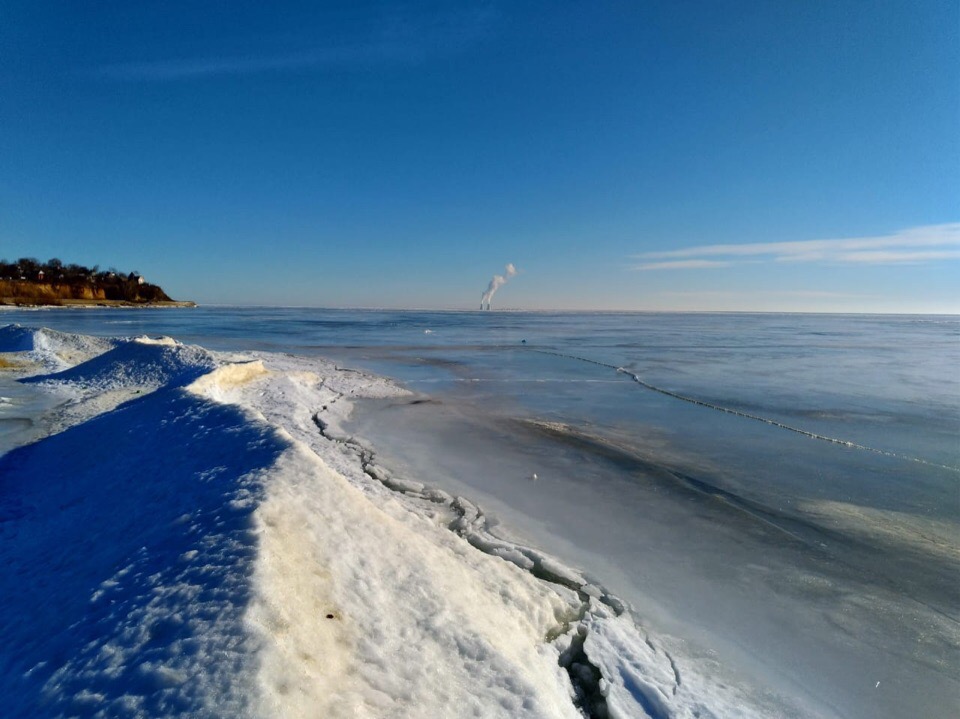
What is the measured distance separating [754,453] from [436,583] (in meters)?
6.98

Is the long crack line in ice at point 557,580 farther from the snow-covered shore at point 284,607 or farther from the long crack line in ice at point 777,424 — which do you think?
the long crack line in ice at point 777,424

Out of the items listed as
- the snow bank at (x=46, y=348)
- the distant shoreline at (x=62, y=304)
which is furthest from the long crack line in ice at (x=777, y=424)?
the distant shoreline at (x=62, y=304)

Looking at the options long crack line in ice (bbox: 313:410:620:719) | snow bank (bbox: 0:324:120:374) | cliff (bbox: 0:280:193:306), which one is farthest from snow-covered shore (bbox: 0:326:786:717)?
cliff (bbox: 0:280:193:306)

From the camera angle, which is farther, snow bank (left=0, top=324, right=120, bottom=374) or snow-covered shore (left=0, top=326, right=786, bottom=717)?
snow bank (left=0, top=324, right=120, bottom=374)

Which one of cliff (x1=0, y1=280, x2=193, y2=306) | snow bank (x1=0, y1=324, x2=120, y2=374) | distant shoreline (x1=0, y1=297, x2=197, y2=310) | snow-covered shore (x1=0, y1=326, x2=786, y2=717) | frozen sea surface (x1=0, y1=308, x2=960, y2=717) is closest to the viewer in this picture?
snow-covered shore (x1=0, y1=326, x2=786, y2=717)

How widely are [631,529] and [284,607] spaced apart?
13.4 ft

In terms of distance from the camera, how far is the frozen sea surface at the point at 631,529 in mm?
3123

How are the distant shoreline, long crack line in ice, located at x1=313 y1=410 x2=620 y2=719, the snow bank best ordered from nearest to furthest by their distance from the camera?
long crack line in ice, located at x1=313 y1=410 x2=620 y2=719
the snow bank
the distant shoreline

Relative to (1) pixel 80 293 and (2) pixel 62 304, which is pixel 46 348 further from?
(1) pixel 80 293

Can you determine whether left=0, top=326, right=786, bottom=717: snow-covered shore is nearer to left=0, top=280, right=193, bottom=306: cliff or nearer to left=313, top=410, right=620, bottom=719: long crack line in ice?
left=313, top=410, right=620, bottom=719: long crack line in ice

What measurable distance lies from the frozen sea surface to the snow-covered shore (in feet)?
0.09

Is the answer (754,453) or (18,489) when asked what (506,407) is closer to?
(754,453)

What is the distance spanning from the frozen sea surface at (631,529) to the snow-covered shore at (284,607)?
27mm

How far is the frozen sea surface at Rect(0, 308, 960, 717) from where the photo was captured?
312cm
